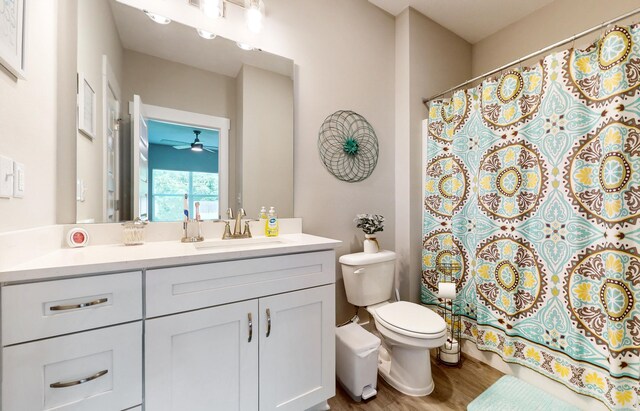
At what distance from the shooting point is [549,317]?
4.80 feet

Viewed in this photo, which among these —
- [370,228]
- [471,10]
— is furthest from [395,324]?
[471,10]

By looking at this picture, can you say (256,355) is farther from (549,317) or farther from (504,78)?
(504,78)

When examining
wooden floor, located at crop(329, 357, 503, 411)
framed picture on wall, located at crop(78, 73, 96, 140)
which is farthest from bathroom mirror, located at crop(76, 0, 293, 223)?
wooden floor, located at crop(329, 357, 503, 411)

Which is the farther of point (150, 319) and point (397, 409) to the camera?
point (397, 409)

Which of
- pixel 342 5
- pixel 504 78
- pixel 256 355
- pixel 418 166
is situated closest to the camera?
pixel 256 355

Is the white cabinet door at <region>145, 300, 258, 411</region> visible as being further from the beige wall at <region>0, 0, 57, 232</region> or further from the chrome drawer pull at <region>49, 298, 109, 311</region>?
the beige wall at <region>0, 0, 57, 232</region>

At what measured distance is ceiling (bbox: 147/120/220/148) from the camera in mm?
1348

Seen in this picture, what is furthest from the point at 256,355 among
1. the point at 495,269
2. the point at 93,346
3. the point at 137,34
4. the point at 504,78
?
the point at 504,78

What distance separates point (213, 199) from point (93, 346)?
825mm

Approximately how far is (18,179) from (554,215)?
2.40 metres

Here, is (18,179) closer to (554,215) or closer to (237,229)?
(237,229)

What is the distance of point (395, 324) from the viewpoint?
147cm

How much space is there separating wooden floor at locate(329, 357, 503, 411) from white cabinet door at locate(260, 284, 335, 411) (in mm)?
244

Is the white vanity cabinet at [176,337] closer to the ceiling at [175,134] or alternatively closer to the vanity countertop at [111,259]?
the vanity countertop at [111,259]
